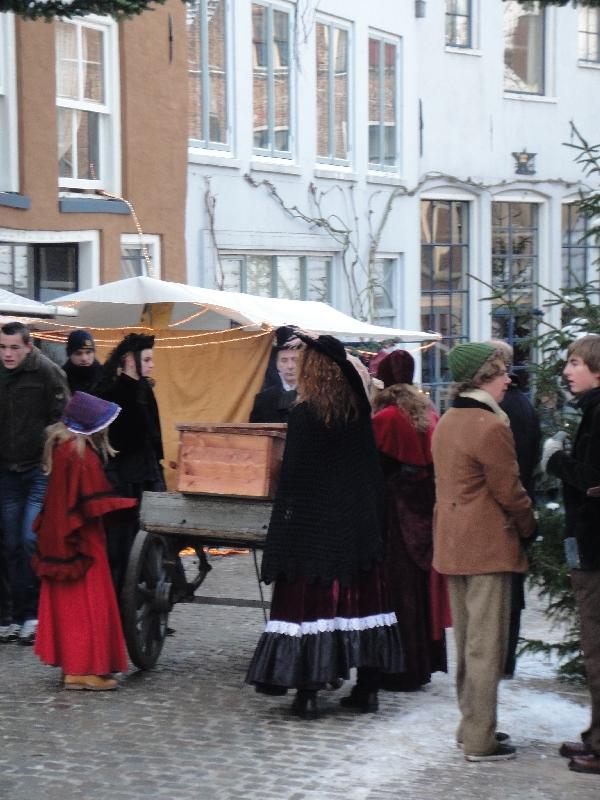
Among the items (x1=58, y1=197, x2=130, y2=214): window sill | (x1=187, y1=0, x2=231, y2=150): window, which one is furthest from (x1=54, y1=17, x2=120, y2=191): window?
(x1=187, y1=0, x2=231, y2=150): window

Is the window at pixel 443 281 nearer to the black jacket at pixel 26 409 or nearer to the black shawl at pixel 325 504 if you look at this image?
the black jacket at pixel 26 409

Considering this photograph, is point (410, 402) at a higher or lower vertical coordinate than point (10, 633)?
higher

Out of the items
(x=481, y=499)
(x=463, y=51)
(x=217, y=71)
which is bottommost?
(x=481, y=499)

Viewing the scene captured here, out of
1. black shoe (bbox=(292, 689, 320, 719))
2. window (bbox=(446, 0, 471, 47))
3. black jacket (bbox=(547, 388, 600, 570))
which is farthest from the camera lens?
window (bbox=(446, 0, 471, 47))

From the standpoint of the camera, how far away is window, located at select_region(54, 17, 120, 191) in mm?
15070

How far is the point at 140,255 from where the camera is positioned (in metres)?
16.1

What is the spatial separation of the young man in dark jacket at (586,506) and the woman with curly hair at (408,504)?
1460 mm

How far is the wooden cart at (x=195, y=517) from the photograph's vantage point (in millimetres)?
8305

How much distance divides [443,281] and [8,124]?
31.4 feet

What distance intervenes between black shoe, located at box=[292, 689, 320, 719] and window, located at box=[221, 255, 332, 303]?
9.89 metres

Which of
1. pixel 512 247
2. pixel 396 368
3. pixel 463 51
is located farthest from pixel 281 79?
pixel 396 368

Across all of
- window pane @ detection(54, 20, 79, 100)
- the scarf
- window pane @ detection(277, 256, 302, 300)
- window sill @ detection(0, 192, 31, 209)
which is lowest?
the scarf

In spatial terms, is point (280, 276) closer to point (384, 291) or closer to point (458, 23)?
point (384, 291)

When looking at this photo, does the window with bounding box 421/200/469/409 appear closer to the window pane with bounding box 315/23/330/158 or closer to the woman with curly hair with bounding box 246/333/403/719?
the window pane with bounding box 315/23/330/158
